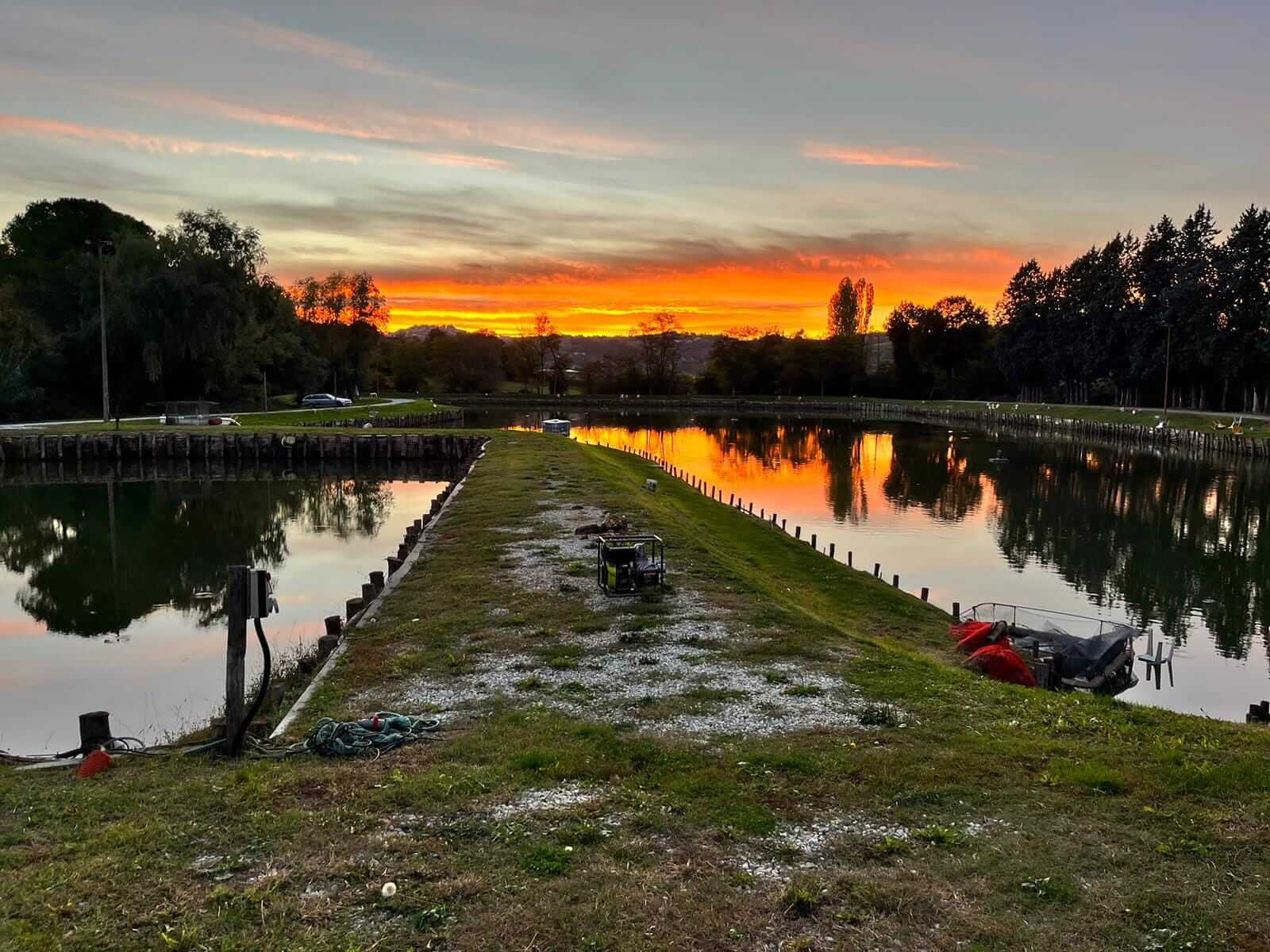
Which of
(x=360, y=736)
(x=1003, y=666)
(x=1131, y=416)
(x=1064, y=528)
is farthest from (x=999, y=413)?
(x=360, y=736)

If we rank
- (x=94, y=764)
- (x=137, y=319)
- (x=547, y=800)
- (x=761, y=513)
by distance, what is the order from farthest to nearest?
(x=137, y=319)
(x=761, y=513)
(x=94, y=764)
(x=547, y=800)

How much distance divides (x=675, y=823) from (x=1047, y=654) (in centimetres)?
1198

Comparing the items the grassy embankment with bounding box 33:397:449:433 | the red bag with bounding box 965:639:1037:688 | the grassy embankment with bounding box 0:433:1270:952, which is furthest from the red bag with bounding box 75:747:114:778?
the grassy embankment with bounding box 33:397:449:433

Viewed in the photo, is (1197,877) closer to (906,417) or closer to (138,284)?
(138,284)

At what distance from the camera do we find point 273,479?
45062 mm

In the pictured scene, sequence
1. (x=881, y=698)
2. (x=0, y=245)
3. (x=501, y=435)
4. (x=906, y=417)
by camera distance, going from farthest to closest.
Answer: (x=906, y=417)
(x=0, y=245)
(x=501, y=435)
(x=881, y=698)

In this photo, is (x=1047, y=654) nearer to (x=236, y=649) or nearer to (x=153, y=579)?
(x=236, y=649)

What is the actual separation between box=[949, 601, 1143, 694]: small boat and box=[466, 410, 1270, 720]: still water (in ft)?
2.10

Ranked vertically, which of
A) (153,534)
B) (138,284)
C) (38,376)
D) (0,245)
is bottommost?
(153,534)

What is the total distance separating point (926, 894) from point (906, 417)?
11595cm

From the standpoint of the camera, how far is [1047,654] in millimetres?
16406

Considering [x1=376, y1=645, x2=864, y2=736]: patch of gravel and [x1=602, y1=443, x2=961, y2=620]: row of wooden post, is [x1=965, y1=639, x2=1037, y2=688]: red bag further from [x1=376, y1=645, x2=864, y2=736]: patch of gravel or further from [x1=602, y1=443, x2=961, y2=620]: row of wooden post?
[x1=602, y1=443, x2=961, y2=620]: row of wooden post

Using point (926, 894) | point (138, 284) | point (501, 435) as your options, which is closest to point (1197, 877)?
point (926, 894)

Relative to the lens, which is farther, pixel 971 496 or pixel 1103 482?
pixel 1103 482
